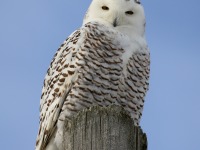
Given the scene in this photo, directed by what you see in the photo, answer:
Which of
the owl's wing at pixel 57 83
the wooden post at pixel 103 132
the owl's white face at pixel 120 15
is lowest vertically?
the wooden post at pixel 103 132

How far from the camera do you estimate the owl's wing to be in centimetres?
500

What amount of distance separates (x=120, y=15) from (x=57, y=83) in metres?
1.25

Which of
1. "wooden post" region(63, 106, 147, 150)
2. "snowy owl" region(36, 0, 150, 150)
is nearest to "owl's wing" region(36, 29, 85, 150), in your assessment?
"snowy owl" region(36, 0, 150, 150)

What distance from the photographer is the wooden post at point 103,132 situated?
2.54m

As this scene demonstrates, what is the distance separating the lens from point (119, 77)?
17.0ft

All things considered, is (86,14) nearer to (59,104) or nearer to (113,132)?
(59,104)

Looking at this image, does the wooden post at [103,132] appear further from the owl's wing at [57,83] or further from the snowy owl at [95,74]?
the owl's wing at [57,83]

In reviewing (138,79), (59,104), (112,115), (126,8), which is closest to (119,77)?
(138,79)

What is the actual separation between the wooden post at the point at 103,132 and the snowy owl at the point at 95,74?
214 centimetres

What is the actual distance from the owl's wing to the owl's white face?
40 cm

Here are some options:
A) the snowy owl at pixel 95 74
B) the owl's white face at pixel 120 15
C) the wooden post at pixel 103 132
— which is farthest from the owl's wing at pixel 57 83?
the wooden post at pixel 103 132

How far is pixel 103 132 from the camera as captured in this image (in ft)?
8.42

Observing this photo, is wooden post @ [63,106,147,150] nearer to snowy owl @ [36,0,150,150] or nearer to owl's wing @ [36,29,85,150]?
snowy owl @ [36,0,150,150]

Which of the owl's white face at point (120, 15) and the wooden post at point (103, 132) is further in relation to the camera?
the owl's white face at point (120, 15)
